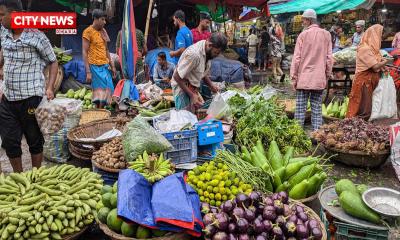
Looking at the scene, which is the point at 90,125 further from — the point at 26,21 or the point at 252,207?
the point at 252,207

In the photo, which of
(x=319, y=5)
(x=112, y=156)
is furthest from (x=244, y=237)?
(x=319, y=5)

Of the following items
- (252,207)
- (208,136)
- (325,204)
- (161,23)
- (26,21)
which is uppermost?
(161,23)

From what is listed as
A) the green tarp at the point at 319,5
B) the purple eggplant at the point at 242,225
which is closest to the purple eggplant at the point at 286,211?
the purple eggplant at the point at 242,225

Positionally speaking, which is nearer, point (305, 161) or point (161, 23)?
point (305, 161)

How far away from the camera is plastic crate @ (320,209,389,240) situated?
270 centimetres

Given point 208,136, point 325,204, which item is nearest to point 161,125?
point 208,136

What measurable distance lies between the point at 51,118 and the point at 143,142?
1.84 m

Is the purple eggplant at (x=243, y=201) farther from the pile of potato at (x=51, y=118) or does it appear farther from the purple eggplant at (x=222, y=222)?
the pile of potato at (x=51, y=118)

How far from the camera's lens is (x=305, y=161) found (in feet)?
11.5

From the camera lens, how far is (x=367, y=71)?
19.6 ft

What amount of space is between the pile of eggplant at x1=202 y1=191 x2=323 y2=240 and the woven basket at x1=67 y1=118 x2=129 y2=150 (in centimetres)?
245

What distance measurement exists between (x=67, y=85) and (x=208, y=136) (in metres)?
5.92

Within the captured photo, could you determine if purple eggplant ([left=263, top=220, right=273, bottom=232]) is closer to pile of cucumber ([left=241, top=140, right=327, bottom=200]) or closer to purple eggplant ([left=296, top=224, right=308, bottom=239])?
purple eggplant ([left=296, top=224, right=308, bottom=239])

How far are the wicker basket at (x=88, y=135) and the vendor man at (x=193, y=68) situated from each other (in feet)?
3.51
